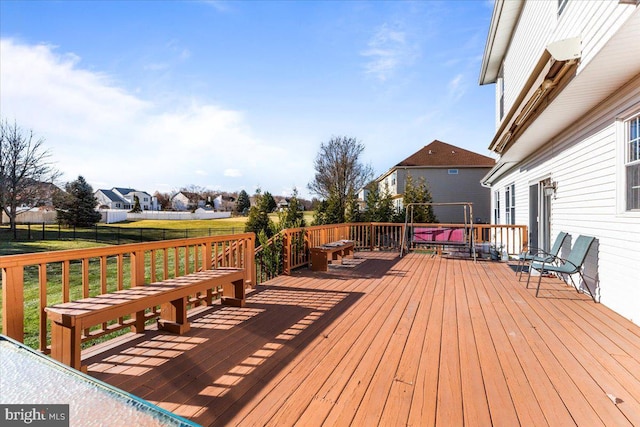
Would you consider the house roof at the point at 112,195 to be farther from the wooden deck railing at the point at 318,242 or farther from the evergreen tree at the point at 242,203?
the wooden deck railing at the point at 318,242

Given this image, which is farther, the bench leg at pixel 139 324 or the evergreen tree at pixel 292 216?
the evergreen tree at pixel 292 216

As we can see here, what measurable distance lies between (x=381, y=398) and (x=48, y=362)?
2.00 meters

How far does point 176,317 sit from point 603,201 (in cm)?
528

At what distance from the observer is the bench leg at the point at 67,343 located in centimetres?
248

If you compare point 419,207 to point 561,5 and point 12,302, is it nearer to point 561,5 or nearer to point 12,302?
point 561,5

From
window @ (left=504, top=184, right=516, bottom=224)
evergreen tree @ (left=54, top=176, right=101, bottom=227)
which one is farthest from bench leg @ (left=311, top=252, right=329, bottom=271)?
evergreen tree @ (left=54, top=176, right=101, bottom=227)

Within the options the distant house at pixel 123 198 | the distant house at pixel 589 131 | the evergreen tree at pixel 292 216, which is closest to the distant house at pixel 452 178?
the evergreen tree at pixel 292 216

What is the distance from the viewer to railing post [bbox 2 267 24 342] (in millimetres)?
2502

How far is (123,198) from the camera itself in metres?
58.2

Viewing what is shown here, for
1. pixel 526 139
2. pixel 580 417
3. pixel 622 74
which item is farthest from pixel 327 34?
pixel 580 417

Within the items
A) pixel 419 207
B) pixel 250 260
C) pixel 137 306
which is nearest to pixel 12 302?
pixel 137 306

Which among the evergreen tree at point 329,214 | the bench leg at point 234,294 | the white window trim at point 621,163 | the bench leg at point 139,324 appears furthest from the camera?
the evergreen tree at point 329,214

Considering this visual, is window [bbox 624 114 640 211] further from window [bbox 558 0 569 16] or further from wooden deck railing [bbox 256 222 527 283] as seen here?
wooden deck railing [bbox 256 222 527 283]

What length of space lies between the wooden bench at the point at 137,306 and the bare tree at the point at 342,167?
19.2m
